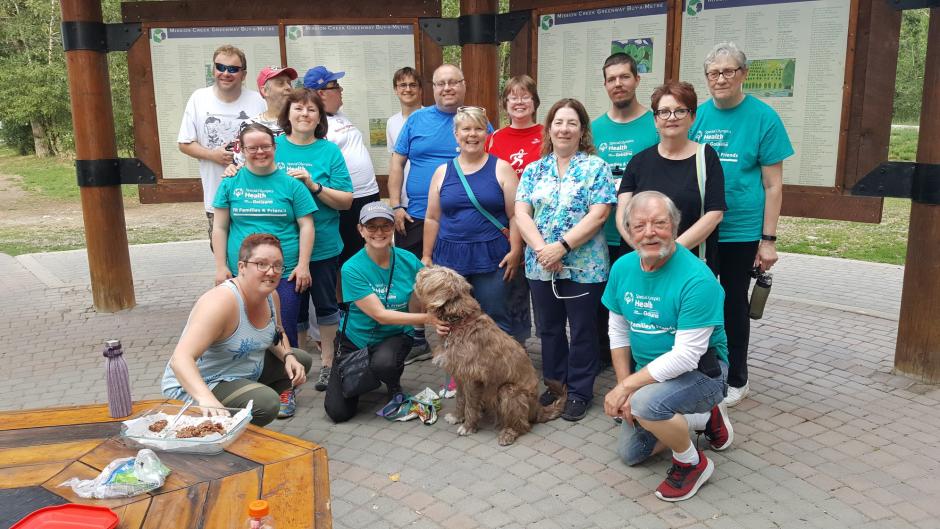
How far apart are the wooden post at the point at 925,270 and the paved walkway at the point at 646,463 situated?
0.60 ft

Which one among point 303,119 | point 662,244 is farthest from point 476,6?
point 662,244

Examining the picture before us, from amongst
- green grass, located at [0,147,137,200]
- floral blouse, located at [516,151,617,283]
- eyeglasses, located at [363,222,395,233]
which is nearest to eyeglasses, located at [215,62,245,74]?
eyeglasses, located at [363,222,395,233]

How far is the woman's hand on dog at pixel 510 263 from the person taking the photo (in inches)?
194

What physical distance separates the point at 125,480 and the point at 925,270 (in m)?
5.05

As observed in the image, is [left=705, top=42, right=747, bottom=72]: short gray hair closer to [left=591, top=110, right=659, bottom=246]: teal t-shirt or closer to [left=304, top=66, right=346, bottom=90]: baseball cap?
[left=591, top=110, right=659, bottom=246]: teal t-shirt

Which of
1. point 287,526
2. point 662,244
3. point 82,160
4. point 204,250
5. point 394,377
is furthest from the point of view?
point 204,250

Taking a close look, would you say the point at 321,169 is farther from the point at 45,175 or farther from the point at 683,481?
the point at 45,175

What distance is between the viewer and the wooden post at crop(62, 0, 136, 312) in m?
7.11

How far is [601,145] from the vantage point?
4910 millimetres

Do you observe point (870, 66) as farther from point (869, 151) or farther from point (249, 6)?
point (249, 6)

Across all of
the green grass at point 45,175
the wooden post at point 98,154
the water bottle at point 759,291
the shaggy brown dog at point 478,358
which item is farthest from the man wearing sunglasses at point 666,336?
the green grass at point 45,175

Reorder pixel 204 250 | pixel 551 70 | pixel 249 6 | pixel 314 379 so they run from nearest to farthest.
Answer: pixel 314 379 < pixel 551 70 < pixel 249 6 < pixel 204 250

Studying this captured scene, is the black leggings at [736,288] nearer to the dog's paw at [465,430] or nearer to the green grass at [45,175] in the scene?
the dog's paw at [465,430]

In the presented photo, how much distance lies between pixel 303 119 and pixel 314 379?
6.26 ft
